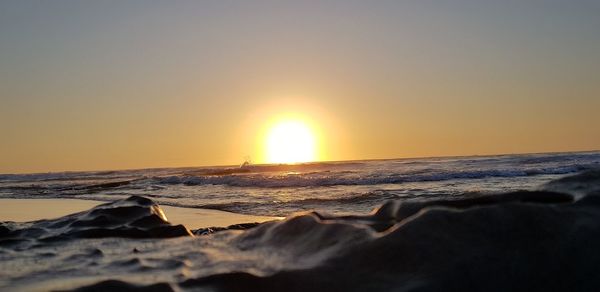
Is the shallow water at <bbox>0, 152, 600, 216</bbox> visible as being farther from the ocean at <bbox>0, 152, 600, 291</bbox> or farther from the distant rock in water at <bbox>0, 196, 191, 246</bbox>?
the distant rock in water at <bbox>0, 196, 191, 246</bbox>

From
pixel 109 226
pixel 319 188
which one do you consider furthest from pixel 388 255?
pixel 319 188

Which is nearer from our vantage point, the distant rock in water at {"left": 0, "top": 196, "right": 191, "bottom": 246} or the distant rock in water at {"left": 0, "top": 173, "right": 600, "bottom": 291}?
the distant rock in water at {"left": 0, "top": 173, "right": 600, "bottom": 291}

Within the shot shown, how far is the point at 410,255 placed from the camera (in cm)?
226

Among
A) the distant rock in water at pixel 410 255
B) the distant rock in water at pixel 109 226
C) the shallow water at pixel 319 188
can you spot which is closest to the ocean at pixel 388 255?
the distant rock in water at pixel 410 255

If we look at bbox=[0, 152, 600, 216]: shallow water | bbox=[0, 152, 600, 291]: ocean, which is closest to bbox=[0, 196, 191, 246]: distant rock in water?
bbox=[0, 152, 600, 291]: ocean

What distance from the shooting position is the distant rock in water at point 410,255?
2025 mm

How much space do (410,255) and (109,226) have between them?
3.84 metres

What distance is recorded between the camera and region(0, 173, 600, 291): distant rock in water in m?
2.03

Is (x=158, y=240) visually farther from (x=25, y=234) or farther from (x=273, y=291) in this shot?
(x=273, y=291)

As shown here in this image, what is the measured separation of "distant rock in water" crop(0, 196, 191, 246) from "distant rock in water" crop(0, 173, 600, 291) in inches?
54.4

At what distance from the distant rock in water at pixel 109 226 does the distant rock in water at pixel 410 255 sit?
1.38 m

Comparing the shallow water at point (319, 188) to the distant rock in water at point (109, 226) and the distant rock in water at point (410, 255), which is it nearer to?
the distant rock in water at point (410, 255)

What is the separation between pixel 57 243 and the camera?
4480mm

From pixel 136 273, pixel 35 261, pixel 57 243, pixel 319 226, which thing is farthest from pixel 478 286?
pixel 57 243
